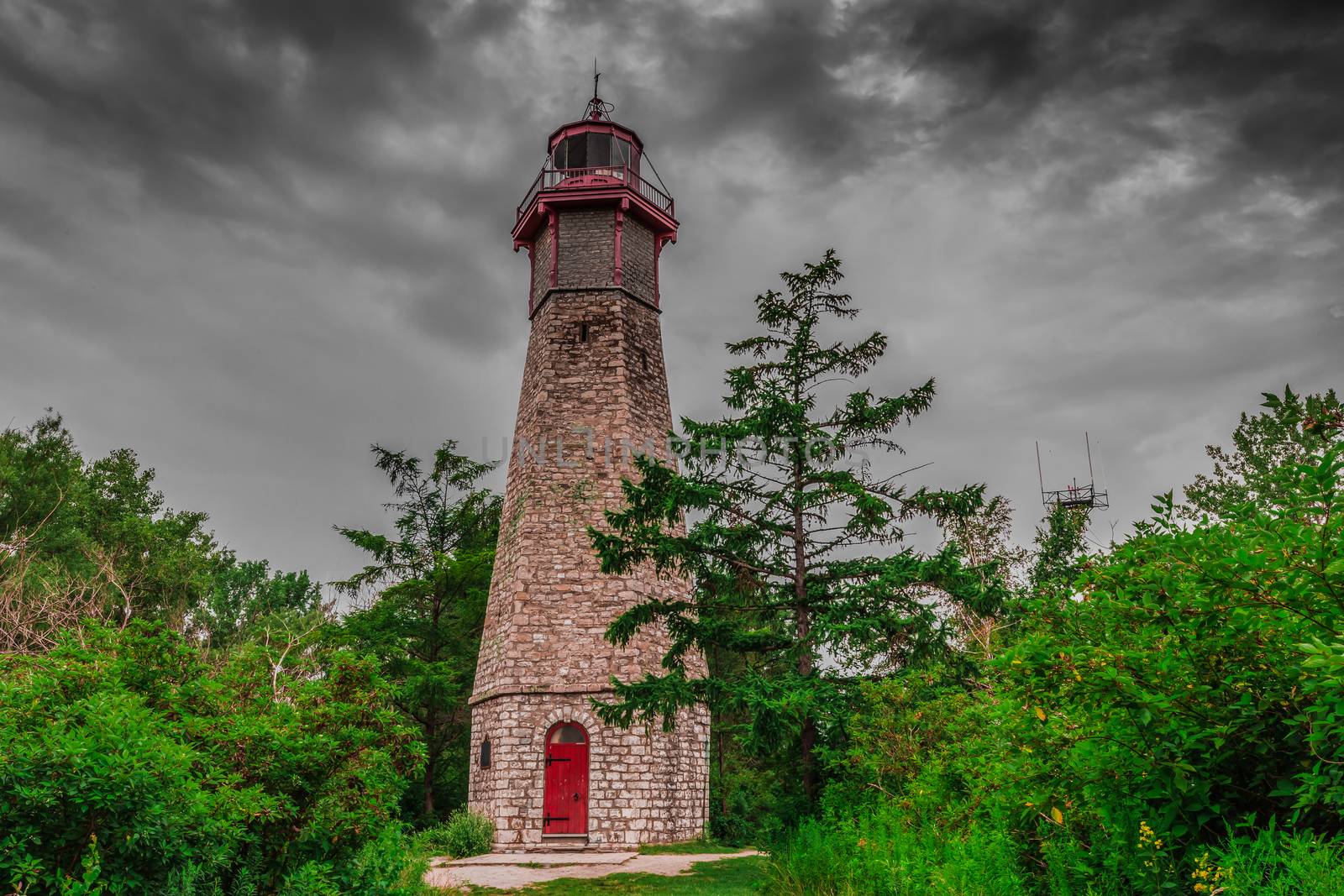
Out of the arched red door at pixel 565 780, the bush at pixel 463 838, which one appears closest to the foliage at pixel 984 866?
the arched red door at pixel 565 780

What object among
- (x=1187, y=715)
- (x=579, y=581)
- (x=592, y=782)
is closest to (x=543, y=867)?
(x=592, y=782)

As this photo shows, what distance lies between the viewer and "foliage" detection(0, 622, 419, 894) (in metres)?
4.77

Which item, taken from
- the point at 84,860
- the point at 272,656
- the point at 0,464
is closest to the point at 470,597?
the point at 0,464

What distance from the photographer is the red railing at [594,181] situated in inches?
803

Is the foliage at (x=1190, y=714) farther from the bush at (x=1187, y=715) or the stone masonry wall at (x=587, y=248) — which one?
the stone masonry wall at (x=587, y=248)

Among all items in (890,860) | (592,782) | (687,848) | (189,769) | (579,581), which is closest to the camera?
(189,769)

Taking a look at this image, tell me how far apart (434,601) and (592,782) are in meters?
9.76

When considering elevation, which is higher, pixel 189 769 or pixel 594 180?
pixel 594 180

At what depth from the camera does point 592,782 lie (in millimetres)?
16391

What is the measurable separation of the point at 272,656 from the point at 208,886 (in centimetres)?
188

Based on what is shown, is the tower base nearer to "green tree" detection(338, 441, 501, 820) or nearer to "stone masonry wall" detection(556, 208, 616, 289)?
"green tree" detection(338, 441, 501, 820)

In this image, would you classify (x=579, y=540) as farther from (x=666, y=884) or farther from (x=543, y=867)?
(x=666, y=884)

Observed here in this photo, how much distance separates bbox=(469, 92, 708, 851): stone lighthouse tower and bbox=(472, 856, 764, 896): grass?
4234 millimetres

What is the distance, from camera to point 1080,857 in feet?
16.3
